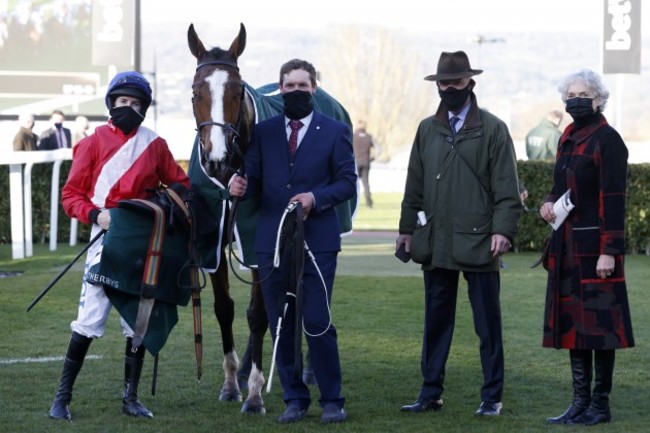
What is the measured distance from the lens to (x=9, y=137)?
30359mm

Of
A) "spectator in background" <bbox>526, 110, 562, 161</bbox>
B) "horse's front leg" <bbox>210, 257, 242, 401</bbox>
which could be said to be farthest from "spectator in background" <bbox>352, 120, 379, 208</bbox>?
"horse's front leg" <bbox>210, 257, 242, 401</bbox>

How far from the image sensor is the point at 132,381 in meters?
6.58

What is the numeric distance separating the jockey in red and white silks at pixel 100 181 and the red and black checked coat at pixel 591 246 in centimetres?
213

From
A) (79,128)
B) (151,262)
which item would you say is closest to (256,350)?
(151,262)

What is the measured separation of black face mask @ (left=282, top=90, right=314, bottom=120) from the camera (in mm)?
6453

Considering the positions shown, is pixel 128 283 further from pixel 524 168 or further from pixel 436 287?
pixel 524 168

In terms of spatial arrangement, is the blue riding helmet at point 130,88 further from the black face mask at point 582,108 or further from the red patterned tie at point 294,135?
the black face mask at point 582,108

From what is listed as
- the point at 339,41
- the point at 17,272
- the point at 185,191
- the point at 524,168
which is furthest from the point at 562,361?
the point at 339,41

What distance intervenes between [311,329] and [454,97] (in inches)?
55.4

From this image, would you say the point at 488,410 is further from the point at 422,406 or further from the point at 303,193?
the point at 303,193

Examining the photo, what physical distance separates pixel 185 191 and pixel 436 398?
1711mm

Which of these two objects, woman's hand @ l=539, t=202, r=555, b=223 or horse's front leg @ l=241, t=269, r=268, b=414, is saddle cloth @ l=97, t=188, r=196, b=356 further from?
woman's hand @ l=539, t=202, r=555, b=223

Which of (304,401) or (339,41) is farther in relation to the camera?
(339,41)

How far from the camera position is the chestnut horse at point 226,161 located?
6445 mm
